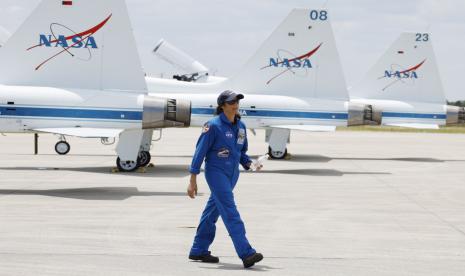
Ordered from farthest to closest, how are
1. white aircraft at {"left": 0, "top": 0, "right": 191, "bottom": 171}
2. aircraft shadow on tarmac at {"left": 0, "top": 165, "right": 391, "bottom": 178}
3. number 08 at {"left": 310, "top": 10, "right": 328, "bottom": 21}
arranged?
number 08 at {"left": 310, "top": 10, "right": 328, "bottom": 21}, aircraft shadow on tarmac at {"left": 0, "top": 165, "right": 391, "bottom": 178}, white aircraft at {"left": 0, "top": 0, "right": 191, "bottom": 171}

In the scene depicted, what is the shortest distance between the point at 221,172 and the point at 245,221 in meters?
3.35

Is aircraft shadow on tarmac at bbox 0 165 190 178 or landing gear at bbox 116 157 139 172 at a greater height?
landing gear at bbox 116 157 139 172

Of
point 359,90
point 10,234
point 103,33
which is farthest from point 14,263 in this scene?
point 359,90

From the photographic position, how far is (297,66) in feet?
80.3

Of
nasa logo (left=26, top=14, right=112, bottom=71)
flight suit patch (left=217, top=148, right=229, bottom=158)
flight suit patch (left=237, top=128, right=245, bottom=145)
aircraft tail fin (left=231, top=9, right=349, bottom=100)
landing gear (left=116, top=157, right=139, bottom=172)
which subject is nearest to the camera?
flight suit patch (left=217, top=148, right=229, bottom=158)

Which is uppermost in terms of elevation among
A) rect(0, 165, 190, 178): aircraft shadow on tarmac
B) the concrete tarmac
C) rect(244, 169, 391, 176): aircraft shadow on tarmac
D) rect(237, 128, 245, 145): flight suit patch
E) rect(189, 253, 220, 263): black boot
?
rect(237, 128, 245, 145): flight suit patch

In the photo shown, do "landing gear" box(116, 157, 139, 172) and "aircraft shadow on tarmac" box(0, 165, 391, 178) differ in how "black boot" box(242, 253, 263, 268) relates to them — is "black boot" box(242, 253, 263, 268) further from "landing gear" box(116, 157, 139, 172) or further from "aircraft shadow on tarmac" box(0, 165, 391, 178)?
"landing gear" box(116, 157, 139, 172)

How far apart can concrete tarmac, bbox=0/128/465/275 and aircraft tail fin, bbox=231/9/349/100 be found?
355cm

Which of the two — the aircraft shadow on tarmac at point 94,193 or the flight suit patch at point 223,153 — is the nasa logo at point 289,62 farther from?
the flight suit patch at point 223,153

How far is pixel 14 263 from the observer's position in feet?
26.8

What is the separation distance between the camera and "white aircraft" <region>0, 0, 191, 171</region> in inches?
655

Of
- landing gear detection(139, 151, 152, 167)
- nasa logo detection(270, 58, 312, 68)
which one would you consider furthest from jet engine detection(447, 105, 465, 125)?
landing gear detection(139, 151, 152, 167)

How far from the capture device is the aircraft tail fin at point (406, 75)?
3061 cm

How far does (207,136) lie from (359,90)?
23.7 meters
